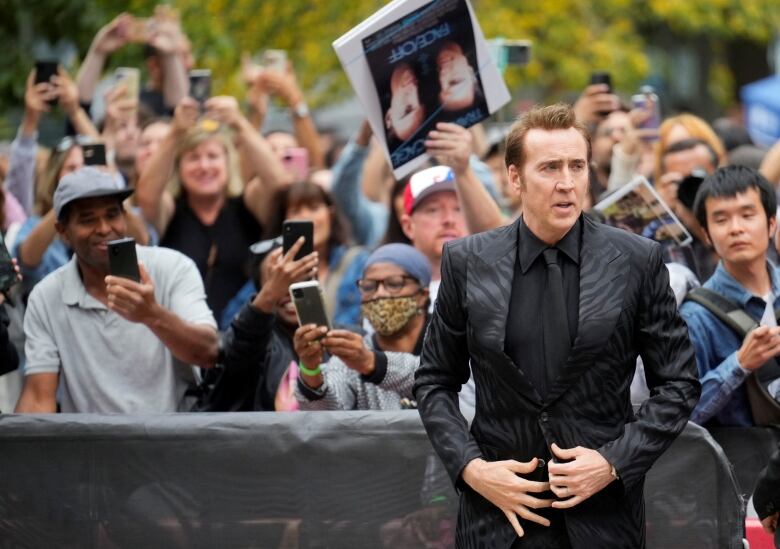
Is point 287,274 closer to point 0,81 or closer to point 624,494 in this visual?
point 624,494

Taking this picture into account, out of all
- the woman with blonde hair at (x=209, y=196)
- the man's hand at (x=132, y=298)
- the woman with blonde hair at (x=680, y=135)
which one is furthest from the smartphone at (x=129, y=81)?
the man's hand at (x=132, y=298)

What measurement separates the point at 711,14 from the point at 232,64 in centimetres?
895

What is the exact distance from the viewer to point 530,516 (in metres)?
4.59

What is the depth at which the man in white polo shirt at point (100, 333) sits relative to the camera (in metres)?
6.84

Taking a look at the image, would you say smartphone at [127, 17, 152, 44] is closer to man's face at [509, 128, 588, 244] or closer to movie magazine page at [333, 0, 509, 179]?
movie magazine page at [333, 0, 509, 179]

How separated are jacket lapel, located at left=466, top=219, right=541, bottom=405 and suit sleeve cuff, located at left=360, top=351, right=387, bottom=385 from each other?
1739 mm

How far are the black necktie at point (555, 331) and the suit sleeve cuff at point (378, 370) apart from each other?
1.89 m

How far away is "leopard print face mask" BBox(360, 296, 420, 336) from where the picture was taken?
269 inches

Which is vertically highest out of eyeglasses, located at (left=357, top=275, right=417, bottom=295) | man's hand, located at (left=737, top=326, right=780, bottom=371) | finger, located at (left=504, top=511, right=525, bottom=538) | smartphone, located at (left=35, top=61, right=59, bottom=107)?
smartphone, located at (left=35, top=61, right=59, bottom=107)

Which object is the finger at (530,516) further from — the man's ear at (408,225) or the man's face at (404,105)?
the man's ear at (408,225)

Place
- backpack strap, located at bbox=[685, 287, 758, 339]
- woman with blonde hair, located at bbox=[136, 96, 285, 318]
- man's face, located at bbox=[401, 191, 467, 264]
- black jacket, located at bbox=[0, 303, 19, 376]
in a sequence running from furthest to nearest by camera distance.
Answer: woman with blonde hair, located at bbox=[136, 96, 285, 318] < man's face, located at bbox=[401, 191, 467, 264] < black jacket, located at bbox=[0, 303, 19, 376] < backpack strap, located at bbox=[685, 287, 758, 339]

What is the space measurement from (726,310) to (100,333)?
2704 millimetres

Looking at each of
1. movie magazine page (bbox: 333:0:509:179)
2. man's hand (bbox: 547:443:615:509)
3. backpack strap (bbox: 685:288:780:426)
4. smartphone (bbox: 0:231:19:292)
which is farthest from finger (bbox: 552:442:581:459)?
smartphone (bbox: 0:231:19:292)

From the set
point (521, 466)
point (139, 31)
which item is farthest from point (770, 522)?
point (139, 31)
